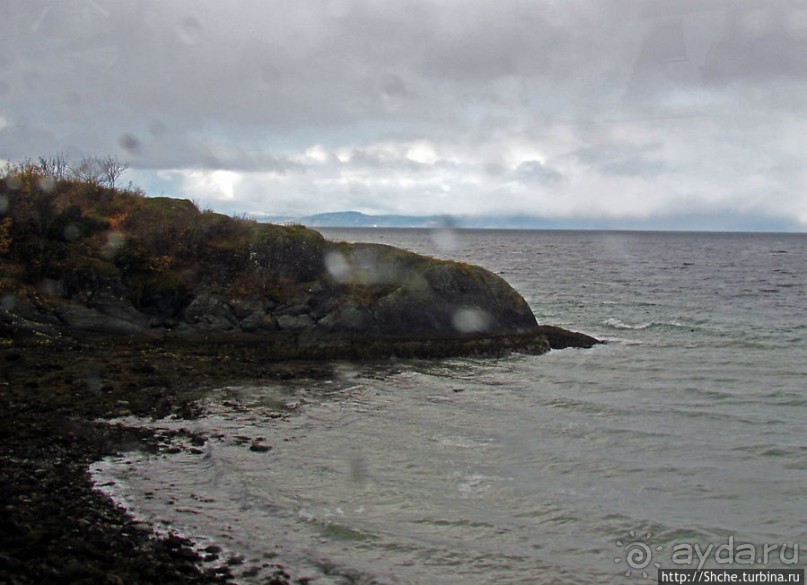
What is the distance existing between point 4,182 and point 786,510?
3301 centimetres

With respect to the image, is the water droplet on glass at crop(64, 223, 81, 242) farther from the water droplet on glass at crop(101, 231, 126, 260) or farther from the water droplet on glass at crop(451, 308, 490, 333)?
the water droplet on glass at crop(451, 308, 490, 333)

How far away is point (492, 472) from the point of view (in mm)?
14211

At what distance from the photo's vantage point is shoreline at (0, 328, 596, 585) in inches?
360

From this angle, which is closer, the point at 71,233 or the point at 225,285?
the point at 71,233

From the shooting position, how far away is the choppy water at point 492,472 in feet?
35.0

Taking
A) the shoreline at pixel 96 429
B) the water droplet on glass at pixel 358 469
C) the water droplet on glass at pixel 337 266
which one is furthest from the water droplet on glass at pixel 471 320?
the water droplet on glass at pixel 358 469

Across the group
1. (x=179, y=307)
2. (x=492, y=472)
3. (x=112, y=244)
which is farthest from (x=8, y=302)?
(x=492, y=472)

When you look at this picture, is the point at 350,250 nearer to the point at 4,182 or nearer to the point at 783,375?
the point at 4,182

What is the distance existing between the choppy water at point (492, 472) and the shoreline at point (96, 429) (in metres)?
0.79

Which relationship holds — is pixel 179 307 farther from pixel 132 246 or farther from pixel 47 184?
pixel 47 184

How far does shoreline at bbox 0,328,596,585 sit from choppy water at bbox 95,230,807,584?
79 cm

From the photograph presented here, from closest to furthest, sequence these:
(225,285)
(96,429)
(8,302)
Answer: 1. (96,429)
2. (8,302)
3. (225,285)

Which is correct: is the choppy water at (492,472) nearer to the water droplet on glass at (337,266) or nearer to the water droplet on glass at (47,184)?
the water droplet on glass at (337,266)

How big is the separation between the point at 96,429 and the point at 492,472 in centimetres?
940
